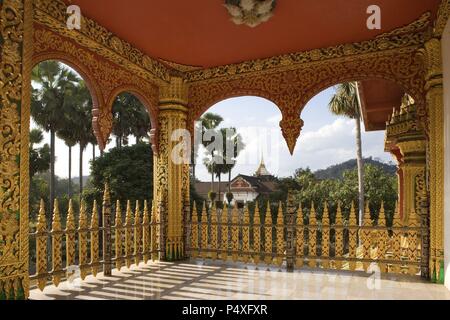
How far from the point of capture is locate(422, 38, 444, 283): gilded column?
4.18 metres

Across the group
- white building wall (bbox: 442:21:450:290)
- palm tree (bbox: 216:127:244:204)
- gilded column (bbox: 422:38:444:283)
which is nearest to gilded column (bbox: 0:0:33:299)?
white building wall (bbox: 442:21:450:290)

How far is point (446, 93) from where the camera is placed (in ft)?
13.2

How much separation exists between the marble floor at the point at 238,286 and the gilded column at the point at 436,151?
362 millimetres

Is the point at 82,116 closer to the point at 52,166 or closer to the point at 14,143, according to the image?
the point at 52,166

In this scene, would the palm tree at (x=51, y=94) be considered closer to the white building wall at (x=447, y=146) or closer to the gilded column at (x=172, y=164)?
the gilded column at (x=172, y=164)

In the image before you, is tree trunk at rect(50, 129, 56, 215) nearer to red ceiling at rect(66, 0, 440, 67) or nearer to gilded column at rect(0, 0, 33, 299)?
red ceiling at rect(66, 0, 440, 67)

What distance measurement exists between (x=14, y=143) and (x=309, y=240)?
12.1 feet

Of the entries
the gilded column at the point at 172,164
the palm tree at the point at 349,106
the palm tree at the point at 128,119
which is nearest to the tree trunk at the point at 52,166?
the palm tree at the point at 128,119

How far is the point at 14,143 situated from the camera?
296 centimetres

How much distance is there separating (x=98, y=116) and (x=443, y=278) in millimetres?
4450

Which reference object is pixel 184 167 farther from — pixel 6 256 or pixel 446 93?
pixel 446 93

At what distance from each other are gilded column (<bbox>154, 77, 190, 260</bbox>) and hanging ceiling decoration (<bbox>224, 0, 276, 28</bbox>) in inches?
75.4

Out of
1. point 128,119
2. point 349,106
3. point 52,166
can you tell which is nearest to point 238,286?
point 52,166

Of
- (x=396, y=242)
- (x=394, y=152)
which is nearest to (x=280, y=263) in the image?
(x=396, y=242)
